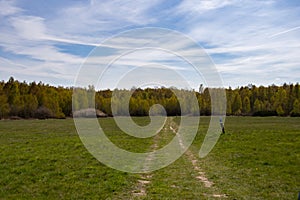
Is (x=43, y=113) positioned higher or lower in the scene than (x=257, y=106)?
lower

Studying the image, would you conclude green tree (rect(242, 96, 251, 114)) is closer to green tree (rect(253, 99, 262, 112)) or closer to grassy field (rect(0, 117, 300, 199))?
green tree (rect(253, 99, 262, 112))

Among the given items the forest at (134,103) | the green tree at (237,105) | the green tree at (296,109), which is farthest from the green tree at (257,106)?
the green tree at (296,109)

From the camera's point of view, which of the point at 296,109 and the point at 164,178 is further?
the point at 296,109

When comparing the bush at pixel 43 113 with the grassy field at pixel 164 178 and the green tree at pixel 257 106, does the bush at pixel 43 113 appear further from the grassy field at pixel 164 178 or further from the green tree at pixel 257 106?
the grassy field at pixel 164 178

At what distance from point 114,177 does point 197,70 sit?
580cm

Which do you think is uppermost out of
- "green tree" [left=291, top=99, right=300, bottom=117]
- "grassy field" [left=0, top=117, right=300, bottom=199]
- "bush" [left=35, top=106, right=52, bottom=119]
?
"green tree" [left=291, top=99, right=300, bottom=117]

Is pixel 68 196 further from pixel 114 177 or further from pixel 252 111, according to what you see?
pixel 252 111

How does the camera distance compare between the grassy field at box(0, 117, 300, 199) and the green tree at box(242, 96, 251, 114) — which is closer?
the grassy field at box(0, 117, 300, 199)

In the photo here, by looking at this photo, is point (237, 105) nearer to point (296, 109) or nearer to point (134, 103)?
point (296, 109)

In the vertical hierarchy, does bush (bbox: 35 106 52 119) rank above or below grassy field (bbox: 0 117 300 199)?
above

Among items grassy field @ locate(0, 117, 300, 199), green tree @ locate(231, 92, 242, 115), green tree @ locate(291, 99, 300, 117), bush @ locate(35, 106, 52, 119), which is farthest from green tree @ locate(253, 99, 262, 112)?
grassy field @ locate(0, 117, 300, 199)

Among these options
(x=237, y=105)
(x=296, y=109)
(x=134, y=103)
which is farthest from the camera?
(x=237, y=105)

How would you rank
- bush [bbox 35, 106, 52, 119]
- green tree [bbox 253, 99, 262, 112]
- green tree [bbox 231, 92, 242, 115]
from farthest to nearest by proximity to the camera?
green tree [bbox 231, 92, 242, 115]
green tree [bbox 253, 99, 262, 112]
bush [bbox 35, 106, 52, 119]

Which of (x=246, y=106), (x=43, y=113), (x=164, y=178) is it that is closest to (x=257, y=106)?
(x=246, y=106)
